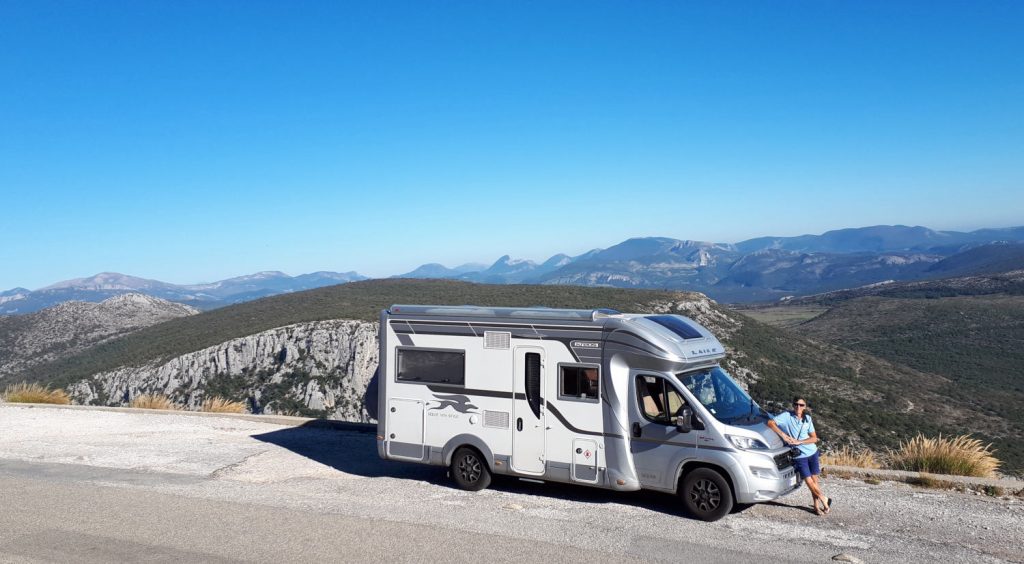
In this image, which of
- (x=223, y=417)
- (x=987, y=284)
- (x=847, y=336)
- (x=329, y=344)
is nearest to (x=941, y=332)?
(x=847, y=336)

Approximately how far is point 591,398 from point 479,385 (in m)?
1.78

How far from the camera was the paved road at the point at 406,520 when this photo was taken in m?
8.52

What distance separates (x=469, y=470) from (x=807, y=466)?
474 cm

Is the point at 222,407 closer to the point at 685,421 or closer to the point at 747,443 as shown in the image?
the point at 685,421

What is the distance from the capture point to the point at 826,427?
34906 millimetres

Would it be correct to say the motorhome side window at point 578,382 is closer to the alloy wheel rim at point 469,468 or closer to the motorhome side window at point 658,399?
the motorhome side window at point 658,399

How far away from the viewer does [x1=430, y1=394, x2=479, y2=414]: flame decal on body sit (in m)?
11.3

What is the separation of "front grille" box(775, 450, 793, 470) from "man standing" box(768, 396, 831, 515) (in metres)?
0.06

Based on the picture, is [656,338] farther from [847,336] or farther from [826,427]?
[847,336]

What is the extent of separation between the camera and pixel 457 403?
1139cm

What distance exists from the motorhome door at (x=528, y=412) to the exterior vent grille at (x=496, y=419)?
136 mm

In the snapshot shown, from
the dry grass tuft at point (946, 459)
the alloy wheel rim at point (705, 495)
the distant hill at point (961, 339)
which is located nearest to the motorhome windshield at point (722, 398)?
the alloy wheel rim at point (705, 495)

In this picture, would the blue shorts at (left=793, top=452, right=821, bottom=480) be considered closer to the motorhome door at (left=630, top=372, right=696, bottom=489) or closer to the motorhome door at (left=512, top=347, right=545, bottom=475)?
the motorhome door at (left=630, top=372, right=696, bottom=489)

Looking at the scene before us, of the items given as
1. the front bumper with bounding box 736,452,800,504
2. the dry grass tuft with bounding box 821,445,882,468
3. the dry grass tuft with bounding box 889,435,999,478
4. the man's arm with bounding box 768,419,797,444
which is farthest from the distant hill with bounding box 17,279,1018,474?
the front bumper with bounding box 736,452,800,504
